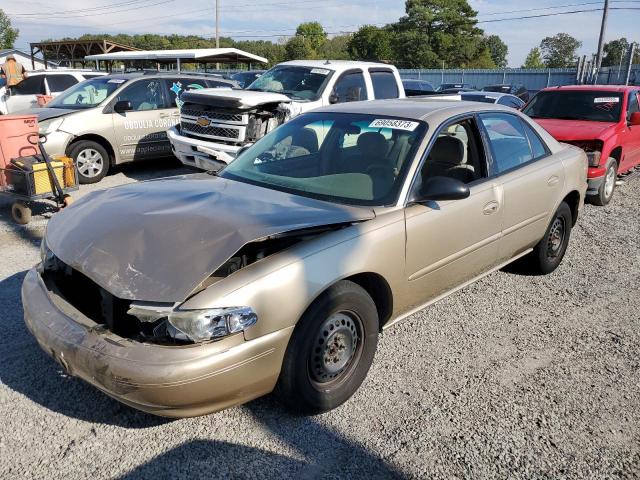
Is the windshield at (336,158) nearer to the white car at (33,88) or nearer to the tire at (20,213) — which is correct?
the tire at (20,213)

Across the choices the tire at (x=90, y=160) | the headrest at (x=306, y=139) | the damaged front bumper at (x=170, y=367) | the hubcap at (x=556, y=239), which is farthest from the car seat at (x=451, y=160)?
the tire at (x=90, y=160)

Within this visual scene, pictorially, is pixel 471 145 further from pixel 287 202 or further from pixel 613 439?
pixel 613 439

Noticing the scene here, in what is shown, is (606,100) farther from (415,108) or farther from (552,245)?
(415,108)

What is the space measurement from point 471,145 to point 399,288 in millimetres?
1468

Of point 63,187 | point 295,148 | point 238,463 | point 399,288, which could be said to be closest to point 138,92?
point 63,187

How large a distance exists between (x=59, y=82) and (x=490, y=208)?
13.8m

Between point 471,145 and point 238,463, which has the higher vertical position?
point 471,145

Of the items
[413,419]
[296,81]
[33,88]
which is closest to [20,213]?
[296,81]

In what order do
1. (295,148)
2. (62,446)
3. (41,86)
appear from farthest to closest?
(41,86), (295,148), (62,446)

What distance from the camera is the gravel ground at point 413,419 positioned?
2.69m

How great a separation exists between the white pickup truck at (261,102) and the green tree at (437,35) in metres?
71.9

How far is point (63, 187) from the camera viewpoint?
6.57 metres

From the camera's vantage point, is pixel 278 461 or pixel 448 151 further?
pixel 448 151

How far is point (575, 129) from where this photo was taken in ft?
27.1
